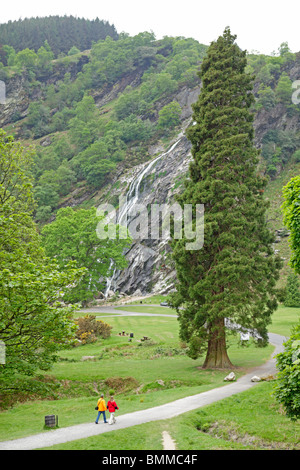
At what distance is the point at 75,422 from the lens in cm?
1381

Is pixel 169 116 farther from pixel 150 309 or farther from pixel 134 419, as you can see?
pixel 134 419

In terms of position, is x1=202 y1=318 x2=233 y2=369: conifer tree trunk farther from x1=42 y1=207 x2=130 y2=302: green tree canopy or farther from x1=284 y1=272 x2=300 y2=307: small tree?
x1=42 y1=207 x2=130 y2=302: green tree canopy

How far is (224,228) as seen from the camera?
859 inches

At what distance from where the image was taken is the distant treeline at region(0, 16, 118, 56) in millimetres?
171125

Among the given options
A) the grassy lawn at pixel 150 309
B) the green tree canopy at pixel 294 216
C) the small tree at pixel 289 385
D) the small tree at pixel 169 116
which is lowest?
the grassy lawn at pixel 150 309

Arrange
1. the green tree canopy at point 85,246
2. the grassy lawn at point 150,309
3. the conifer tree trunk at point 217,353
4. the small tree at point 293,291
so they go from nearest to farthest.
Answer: the conifer tree trunk at point 217,353
the small tree at point 293,291
the grassy lawn at point 150,309
the green tree canopy at point 85,246

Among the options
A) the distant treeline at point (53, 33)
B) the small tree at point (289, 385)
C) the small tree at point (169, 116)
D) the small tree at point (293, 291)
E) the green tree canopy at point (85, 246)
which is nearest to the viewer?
the small tree at point (289, 385)

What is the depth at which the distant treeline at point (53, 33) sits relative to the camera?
6737 inches

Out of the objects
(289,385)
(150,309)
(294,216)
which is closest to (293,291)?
(150,309)

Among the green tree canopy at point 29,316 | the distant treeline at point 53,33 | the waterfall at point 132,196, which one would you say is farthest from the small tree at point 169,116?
the distant treeline at point 53,33

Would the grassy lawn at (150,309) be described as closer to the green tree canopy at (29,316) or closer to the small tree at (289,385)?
the green tree canopy at (29,316)

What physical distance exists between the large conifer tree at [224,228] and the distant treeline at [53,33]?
566 feet

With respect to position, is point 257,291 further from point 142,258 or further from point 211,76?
point 142,258

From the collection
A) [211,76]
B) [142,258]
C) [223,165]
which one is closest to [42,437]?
[223,165]
